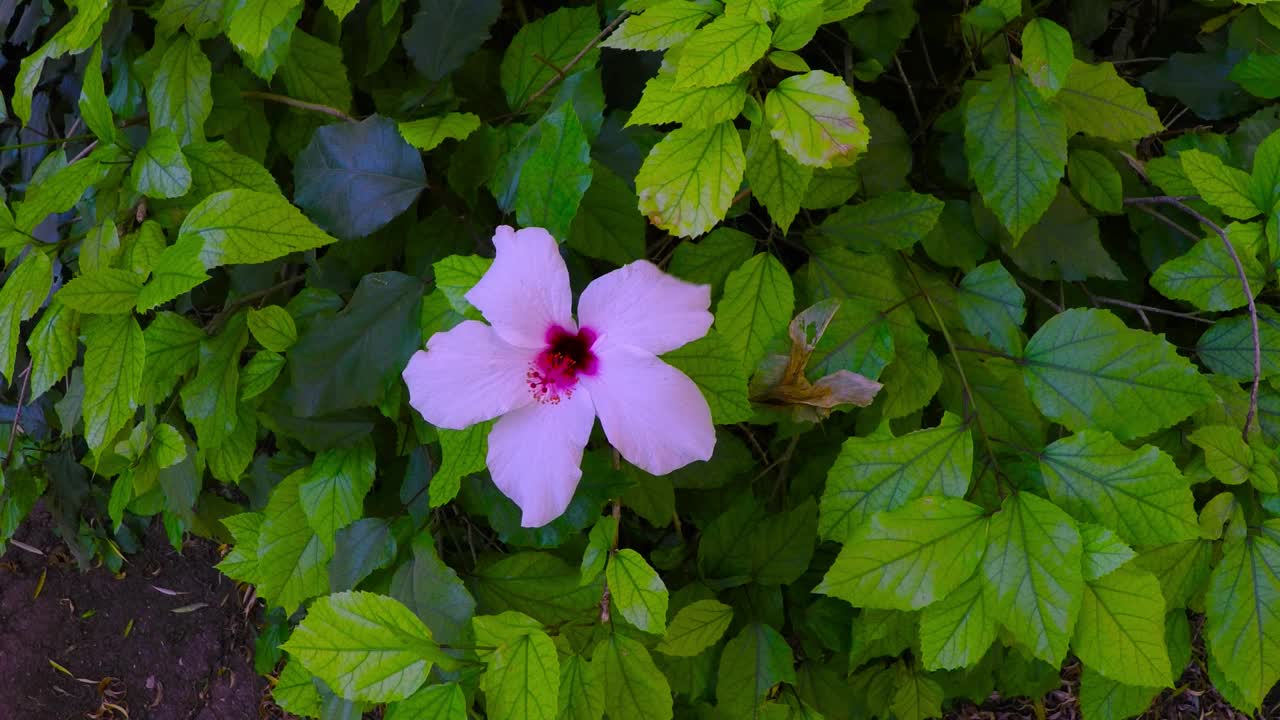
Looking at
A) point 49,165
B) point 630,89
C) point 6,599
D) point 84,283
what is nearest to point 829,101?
point 630,89

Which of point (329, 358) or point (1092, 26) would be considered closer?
point (329, 358)

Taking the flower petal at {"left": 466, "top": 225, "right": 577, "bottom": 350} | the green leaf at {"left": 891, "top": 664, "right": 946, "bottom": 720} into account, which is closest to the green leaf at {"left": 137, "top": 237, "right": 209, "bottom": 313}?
the flower petal at {"left": 466, "top": 225, "right": 577, "bottom": 350}

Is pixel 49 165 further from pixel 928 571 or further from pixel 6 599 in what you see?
pixel 6 599

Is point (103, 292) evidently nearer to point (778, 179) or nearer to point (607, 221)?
point (607, 221)

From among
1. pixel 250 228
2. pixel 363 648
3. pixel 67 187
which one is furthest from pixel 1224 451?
pixel 67 187

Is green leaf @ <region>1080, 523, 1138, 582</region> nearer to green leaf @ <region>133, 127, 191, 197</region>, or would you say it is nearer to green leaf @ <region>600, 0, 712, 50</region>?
green leaf @ <region>600, 0, 712, 50</region>

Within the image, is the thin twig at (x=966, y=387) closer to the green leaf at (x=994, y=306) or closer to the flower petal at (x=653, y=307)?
the green leaf at (x=994, y=306)
